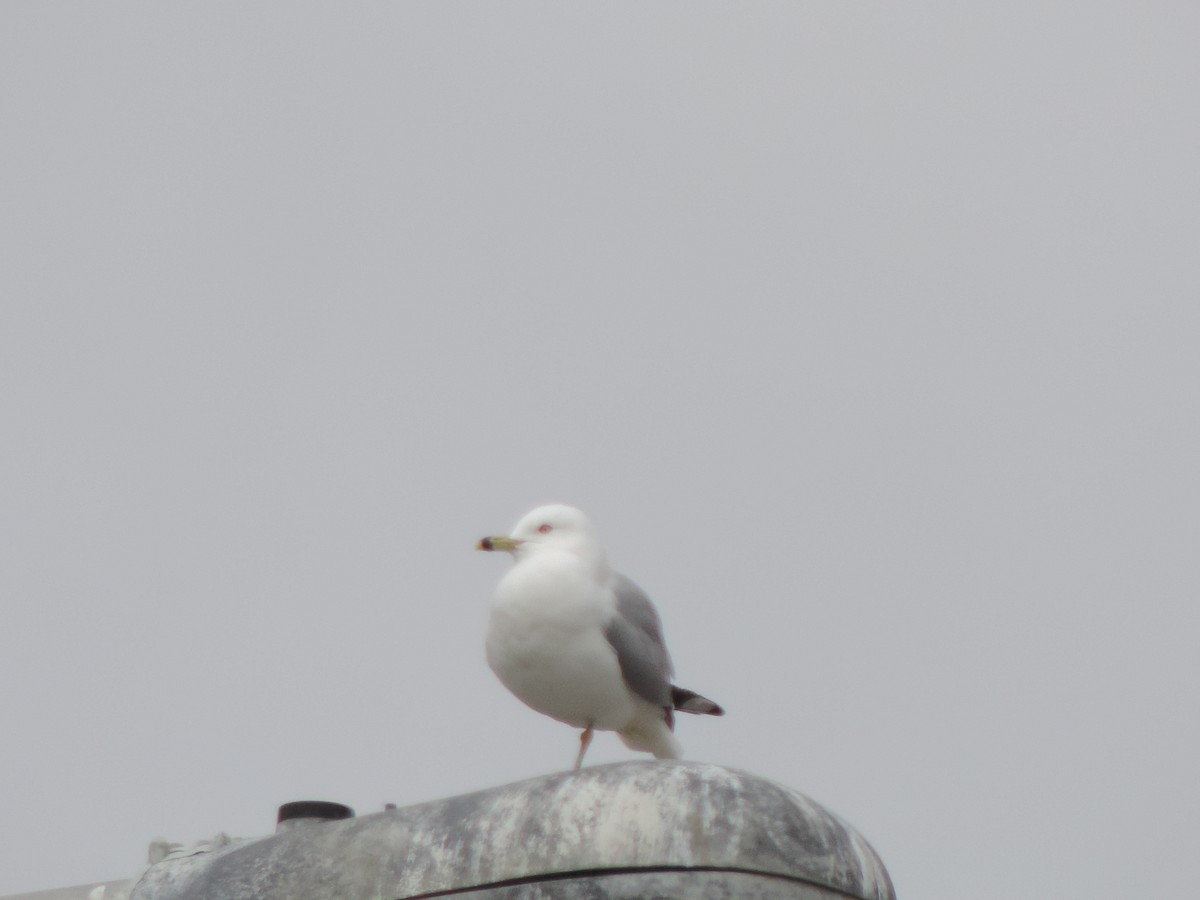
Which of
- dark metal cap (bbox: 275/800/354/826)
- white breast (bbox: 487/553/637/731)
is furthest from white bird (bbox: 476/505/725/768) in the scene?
dark metal cap (bbox: 275/800/354/826)

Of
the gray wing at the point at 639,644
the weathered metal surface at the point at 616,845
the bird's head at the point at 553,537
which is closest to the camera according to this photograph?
the weathered metal surface at the point at 616,845

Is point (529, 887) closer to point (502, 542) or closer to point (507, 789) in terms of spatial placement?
point (507, 789)

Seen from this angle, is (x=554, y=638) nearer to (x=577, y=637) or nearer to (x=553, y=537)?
(x=577, y=637)

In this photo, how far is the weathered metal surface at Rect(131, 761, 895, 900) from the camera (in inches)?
167

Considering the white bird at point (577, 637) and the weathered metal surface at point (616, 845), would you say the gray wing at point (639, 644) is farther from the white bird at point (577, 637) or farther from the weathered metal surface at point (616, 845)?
the weathered metal surface at point (616, 845)

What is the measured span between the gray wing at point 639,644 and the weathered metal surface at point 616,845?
1.94 metres

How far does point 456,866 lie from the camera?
4.50 metres

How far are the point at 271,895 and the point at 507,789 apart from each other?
810mm

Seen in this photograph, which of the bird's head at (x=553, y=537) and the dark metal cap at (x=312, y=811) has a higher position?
the bird's head at (x=553, y=537)

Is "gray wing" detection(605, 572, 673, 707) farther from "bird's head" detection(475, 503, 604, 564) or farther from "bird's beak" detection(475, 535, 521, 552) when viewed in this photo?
"bird's beak" detection(475, 535, 521, 552)

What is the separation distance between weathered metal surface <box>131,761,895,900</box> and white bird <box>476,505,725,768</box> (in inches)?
62.6

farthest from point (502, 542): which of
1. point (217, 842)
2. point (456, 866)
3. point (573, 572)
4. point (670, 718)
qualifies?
point (456, 866)

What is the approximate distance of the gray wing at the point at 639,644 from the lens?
6578mm

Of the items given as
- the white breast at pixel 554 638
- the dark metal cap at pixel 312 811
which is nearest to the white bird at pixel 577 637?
the white breast at pixel 554 638
